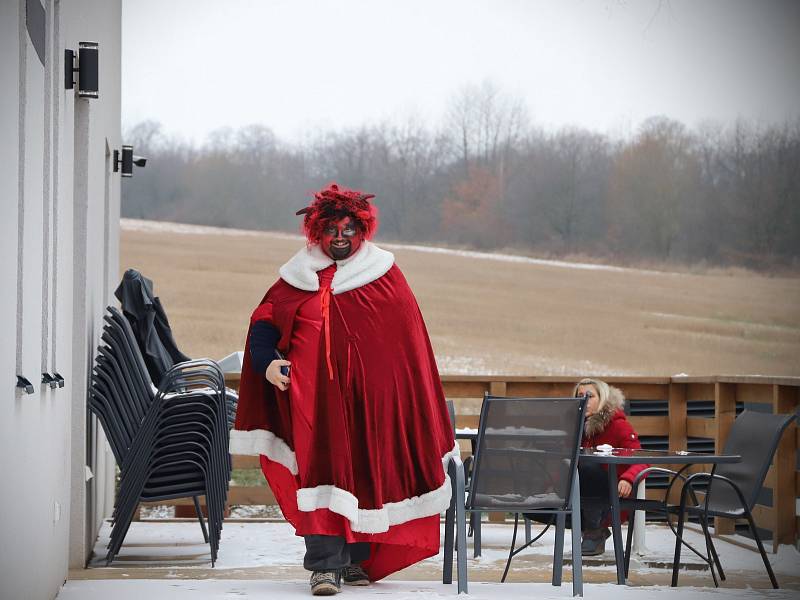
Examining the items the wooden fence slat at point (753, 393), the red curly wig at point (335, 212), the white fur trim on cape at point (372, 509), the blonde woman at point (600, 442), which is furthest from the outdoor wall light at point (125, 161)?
the wooden fence slat at point (753, 393)

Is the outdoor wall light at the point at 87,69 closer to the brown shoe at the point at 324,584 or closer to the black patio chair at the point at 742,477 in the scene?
the brown shoe at the point at 324,584

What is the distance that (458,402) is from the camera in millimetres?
24734

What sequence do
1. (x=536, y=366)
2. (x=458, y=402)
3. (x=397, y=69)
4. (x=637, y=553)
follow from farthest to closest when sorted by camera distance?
(x=397, y=69) → (x=536, y=366) → (x=458, y=402) → (x=637, y=553)

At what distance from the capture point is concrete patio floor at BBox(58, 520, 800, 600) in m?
4.80

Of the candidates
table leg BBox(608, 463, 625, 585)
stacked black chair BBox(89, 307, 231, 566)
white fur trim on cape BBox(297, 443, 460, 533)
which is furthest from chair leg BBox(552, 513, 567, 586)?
stacked black chair BBox(89, 307, 231, 566)

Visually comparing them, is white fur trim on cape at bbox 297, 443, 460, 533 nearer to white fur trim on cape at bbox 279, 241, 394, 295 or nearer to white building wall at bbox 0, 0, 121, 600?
white fur trim on cape at bbox 279, 241, 394, 295

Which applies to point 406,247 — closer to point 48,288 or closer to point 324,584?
point 324,584

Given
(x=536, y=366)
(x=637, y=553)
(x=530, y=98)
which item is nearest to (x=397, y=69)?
(x=530, y=98)

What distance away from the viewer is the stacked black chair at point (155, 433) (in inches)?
216

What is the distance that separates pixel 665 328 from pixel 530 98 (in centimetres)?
663

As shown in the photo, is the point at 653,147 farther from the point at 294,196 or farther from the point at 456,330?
the point at 294,196

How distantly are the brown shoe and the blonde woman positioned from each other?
162cm

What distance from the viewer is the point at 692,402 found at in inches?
321

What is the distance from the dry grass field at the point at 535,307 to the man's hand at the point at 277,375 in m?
21.4
